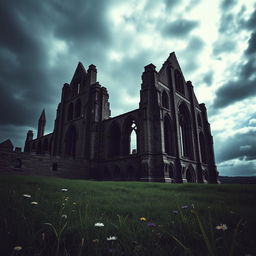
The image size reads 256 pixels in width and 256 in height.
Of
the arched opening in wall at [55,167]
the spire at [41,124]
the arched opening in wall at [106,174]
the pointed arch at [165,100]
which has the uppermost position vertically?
the spire at [41,124]

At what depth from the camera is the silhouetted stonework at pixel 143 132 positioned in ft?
68.7

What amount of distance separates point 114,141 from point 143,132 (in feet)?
23.6

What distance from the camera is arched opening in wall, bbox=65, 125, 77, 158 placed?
2940 cm

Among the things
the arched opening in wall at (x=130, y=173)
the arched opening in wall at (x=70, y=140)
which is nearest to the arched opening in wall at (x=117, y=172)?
the arched opening in wall at (x=130, y=173)

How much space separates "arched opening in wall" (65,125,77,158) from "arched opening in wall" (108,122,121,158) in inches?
283

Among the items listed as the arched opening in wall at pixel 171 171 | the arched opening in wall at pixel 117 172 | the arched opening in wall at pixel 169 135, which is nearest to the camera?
the arched opening in wall at pixel 171 171

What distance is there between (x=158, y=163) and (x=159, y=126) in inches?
170

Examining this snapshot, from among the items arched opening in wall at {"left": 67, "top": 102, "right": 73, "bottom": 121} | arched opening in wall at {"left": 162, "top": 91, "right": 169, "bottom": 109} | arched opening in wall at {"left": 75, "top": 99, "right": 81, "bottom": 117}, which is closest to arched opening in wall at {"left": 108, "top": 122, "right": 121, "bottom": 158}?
arched opening in wall at {"left": 162, "top": 91, "right": 169, "bottom": 109}

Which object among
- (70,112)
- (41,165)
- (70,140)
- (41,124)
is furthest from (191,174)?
(41,124)

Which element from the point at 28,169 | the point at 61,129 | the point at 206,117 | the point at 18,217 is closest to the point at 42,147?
the point at 61,129

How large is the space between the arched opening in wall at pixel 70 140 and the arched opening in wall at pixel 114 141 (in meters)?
7.19

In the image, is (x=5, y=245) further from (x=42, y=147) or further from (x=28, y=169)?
(x=42, y=147)

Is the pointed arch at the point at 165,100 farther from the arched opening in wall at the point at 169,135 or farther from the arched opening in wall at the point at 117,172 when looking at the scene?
the arched opening in wall at the point at 117,172

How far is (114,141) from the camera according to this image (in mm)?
26828
